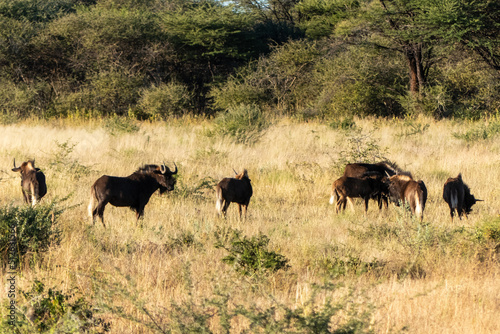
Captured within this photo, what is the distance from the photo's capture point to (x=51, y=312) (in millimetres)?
4461

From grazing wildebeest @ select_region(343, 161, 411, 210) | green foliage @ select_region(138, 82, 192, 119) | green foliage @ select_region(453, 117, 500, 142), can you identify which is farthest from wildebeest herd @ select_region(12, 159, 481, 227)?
green foliage @ select_region(138, 82, 192, 119)

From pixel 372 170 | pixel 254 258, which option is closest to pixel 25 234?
pixel 254 258

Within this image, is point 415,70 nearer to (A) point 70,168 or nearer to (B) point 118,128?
(B) point 118,128

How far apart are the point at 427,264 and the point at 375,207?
4064 millimetres

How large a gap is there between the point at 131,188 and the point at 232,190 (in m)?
1.47

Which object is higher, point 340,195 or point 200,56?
point 200,56

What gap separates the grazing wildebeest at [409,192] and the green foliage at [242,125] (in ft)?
23.6

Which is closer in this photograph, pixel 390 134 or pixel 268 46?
pixel 390 134

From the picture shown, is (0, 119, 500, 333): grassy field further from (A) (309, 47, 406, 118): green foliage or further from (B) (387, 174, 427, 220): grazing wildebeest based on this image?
(A) (309, 47, 406, 118): green foliage

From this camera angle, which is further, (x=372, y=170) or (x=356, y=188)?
(x=372, y=170)

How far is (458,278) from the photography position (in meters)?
5.73

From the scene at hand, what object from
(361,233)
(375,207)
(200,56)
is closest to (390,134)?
(375,207)

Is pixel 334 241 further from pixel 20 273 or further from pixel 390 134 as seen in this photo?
pixel 390 134

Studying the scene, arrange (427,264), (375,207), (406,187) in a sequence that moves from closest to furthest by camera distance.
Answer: (427,264) < (406,187) < (375,207)
